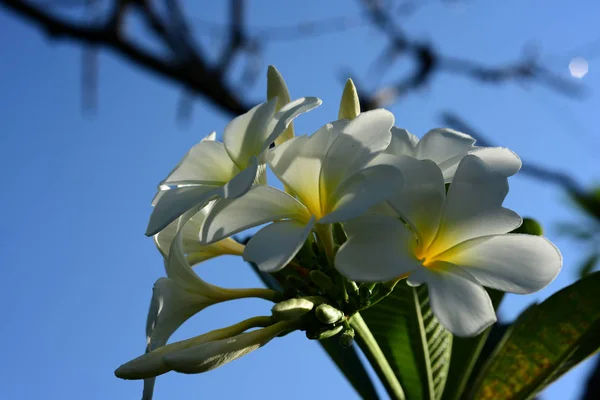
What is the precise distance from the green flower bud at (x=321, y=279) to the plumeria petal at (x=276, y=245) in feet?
0.38

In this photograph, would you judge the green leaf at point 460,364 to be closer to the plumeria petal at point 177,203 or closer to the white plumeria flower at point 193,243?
the white plumeria flower at point 193,243

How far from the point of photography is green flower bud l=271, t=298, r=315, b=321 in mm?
806

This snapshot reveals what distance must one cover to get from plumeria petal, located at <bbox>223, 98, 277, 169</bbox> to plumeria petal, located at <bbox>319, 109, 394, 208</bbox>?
12 centimetres

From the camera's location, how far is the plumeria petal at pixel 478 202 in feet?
2.52

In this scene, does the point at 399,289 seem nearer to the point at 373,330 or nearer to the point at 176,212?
the point at 373,330

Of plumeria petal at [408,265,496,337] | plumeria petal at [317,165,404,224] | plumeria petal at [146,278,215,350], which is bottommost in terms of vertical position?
plumeria petal at [408,265,496,337]

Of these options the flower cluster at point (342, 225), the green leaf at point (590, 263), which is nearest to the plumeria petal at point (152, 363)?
the flower cluster at point (342, 225)

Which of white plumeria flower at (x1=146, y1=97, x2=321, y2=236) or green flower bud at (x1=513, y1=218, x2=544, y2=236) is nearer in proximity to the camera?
white plumeria flower at (x1=146, y1=97, x2=321, y2=236)

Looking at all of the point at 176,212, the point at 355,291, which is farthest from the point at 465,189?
the point at 176,212

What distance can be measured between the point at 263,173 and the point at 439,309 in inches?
14.5

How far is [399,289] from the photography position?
1.19 metres

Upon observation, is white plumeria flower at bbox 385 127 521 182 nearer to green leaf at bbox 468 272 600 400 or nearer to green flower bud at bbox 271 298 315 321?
green flower bud at bbox 271 298 315 321

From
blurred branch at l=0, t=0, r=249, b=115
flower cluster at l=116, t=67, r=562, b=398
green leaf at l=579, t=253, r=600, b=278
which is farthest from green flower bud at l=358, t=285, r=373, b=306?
green leaf at l=579, t=253, r=600, b=278

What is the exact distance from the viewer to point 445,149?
892mm
